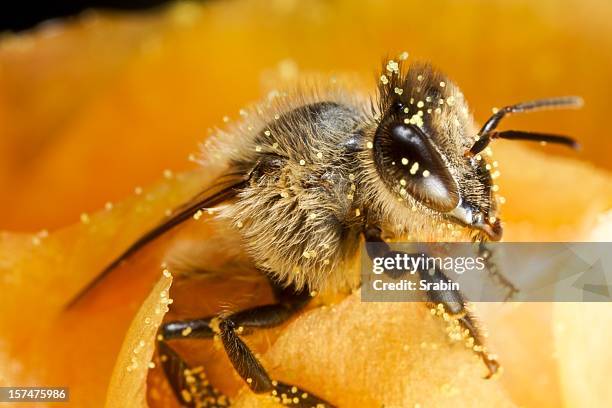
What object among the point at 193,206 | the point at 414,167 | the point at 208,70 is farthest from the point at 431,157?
the point at 208,70

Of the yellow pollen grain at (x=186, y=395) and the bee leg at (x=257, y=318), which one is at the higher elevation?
the bee leg at (x=257, y=318)

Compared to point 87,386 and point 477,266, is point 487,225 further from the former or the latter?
point 87,386

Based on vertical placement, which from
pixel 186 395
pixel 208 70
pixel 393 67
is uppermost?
pixel 208 70

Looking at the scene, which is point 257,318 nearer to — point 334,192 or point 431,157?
point 334,192

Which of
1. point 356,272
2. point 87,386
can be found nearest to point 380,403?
point 356,272

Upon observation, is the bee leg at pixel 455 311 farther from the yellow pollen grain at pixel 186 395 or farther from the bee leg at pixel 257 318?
the yellow pollen grain at pixel 186 395

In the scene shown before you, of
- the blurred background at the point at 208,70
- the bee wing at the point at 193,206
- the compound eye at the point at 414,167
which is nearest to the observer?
the compound eye at the point at 414,167

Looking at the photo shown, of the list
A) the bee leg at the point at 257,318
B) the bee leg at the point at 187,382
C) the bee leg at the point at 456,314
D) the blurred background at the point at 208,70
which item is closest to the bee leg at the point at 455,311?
the bee leg at the point at 456,314

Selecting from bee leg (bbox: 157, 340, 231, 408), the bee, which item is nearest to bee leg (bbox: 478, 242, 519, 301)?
the bee
